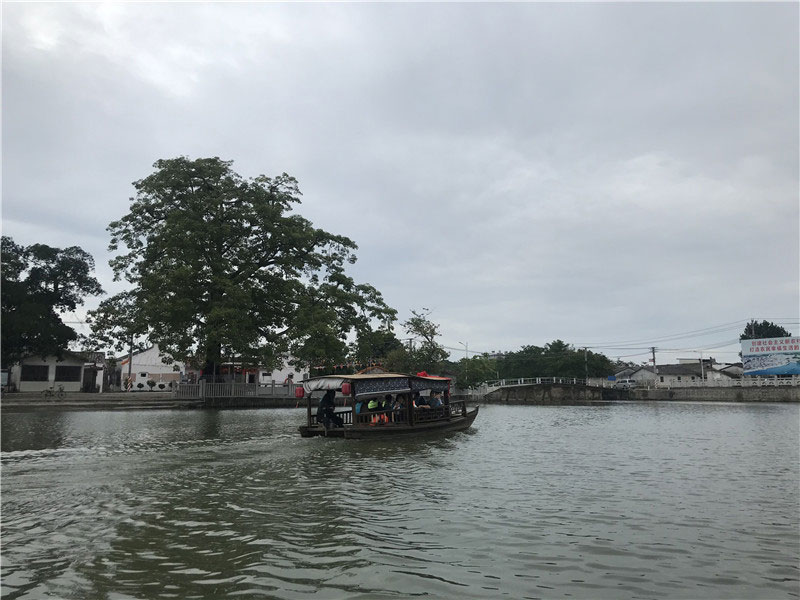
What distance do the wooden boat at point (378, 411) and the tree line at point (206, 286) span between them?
12782 millimetres

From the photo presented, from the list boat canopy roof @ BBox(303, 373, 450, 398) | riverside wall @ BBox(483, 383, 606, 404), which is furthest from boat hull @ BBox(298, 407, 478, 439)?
riverside wall @ BBox(483, 383, 606, 404)

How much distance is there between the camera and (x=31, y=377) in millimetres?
40438

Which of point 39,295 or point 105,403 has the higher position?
point 39,295

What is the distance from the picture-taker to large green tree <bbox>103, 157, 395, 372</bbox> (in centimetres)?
3069

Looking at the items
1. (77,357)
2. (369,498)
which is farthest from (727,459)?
(77,357)

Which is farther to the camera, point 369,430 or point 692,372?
point 692,372

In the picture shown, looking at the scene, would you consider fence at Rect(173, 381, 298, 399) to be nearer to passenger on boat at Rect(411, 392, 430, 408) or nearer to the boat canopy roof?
passenger on boat at Rect(411, 392, 430, 408)

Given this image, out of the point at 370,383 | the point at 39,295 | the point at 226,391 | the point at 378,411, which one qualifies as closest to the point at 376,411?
the point at 378,411

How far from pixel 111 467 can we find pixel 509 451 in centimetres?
1155

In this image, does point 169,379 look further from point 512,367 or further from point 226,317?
point 512,367

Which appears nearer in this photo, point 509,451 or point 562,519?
point 562,519

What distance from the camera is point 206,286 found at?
106 ft

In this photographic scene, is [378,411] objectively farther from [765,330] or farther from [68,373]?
[765,330]

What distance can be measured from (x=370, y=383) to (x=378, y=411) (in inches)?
60.1
